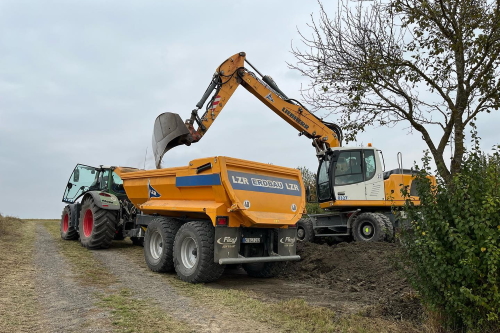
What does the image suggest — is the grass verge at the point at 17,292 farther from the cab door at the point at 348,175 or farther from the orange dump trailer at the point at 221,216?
the cab door at the point at 348,175

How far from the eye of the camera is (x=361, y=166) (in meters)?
11.6

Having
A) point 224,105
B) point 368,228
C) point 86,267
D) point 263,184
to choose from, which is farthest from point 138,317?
point 368,228

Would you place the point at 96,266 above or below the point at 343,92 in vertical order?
below

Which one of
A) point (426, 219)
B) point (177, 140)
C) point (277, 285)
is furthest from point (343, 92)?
point (426, 219)

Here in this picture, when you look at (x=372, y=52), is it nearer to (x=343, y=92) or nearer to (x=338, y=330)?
(x=343, y=92)

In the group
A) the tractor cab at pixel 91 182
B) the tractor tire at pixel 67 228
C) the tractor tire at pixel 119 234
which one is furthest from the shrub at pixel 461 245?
the tractor tire at pixel 67 228

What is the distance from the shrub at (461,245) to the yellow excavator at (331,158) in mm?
6289

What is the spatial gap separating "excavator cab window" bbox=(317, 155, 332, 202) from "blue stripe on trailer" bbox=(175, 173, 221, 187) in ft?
18.5

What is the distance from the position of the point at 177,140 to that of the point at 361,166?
514 cm

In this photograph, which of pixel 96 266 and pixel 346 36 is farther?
pixel 346 36

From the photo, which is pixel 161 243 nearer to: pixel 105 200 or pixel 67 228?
pixel 105 200

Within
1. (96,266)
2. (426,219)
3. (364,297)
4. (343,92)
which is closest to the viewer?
(426,219)

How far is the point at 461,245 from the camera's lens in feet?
12.3

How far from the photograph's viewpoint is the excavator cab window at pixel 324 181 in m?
12.0
